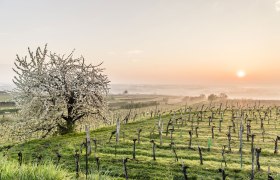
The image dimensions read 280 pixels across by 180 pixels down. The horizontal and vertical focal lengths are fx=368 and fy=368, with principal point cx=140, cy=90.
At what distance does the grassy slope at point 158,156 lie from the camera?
2278cm

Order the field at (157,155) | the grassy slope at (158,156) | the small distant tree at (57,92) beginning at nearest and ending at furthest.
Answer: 1. the field at (157,155)
2. the grassy slope at (158,156)
3. the small distant tree at (57,92)

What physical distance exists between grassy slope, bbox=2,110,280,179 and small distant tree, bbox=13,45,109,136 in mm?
3798

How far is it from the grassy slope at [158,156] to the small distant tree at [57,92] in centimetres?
380

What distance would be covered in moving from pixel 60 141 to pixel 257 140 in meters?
19.4

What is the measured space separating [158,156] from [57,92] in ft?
55.6

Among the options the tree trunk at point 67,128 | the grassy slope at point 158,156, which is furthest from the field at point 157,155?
the tree trunk at point 67,128

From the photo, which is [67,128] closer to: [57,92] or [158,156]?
[57,92]

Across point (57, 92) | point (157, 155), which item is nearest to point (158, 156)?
point (157, 155)

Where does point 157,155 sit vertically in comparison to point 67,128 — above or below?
below

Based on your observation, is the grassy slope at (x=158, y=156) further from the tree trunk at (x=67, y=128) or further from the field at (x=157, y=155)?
the tree trunk at (x=67, y=128)

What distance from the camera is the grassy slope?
22781mm

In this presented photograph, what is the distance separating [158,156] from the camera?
27531 millimetres

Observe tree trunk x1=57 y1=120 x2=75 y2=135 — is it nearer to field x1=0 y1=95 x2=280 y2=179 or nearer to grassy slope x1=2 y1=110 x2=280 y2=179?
grassy slope x1=2 y1=110 x2=280 y2=179

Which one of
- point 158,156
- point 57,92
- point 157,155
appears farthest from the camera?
point 57,92
